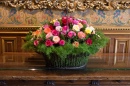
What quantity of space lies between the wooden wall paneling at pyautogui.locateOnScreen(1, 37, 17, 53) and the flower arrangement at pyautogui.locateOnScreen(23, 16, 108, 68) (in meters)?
0.65

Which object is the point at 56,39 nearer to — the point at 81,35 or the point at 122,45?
the point at 81,35

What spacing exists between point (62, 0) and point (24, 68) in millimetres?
824

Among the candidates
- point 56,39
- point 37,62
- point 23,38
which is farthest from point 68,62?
point 23,38

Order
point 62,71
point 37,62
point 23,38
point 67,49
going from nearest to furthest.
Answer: point 67,49 < point 62,71 < point 37,62 < point 23,38

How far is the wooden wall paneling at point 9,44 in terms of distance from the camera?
1.95 meters

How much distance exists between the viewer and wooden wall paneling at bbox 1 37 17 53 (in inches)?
76.8

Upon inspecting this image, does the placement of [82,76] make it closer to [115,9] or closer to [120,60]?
[120,60]

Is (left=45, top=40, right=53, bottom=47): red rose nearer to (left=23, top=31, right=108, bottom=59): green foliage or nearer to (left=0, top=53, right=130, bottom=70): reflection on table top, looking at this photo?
(left=23, top=31, right=108, bottom=59): green foliage

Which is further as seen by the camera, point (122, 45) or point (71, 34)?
point (122, 45)

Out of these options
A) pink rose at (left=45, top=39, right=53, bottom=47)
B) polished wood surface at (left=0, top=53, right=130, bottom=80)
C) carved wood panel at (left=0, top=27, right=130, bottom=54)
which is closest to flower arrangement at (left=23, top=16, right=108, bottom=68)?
pink rose at (left=45, top=39, right=53, bottom=47)

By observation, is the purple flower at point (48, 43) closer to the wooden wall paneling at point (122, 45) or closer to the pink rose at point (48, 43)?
the pink rose at point (48, 43)

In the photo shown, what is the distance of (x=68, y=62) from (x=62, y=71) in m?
0.08

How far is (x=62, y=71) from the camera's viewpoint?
1361 millimetres

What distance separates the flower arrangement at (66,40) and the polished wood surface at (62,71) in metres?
0.14
